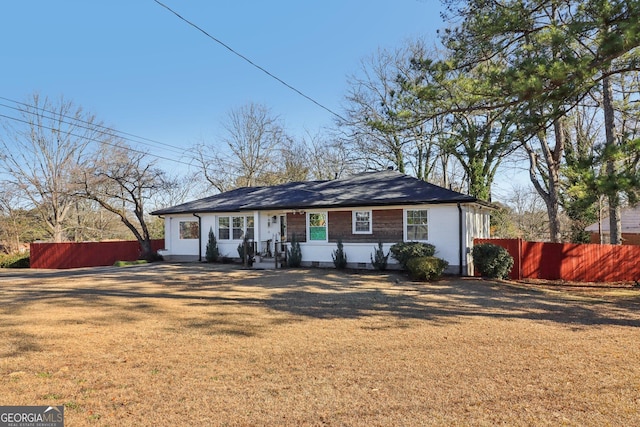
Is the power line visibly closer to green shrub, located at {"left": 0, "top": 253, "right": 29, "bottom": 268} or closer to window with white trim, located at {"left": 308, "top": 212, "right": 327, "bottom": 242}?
window with white trim, located at {"left": 308, "top": 212, "right": 327, "bottom": 242}

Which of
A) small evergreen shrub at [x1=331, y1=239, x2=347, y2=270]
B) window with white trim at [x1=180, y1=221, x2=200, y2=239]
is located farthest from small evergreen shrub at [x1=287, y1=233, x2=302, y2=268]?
window with white trim at [x1=180, y1=221, x2=200, y2=239]

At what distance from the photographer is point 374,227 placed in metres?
16.5

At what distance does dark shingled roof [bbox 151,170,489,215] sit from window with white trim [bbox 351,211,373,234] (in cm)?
63

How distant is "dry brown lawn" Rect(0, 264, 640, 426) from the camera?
12.4 ft

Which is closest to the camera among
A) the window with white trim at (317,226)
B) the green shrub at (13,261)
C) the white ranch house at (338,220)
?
the white ranch house at (338,220)

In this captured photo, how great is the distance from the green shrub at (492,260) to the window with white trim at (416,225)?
2.08 meters

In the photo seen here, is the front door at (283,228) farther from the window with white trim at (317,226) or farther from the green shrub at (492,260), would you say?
the green shrub at (492,260)

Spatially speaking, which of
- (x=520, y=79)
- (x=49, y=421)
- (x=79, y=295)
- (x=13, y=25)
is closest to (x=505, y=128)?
(x=520, y=79)

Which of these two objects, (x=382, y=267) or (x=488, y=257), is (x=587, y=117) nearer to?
(x=488, y=257)

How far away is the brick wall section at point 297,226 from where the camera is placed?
1800 cm

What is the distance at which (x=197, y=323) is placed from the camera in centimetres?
747

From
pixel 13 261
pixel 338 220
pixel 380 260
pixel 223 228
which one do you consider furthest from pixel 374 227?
pixel 13 261

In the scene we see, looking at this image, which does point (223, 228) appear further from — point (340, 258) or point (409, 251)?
point (409, 251)

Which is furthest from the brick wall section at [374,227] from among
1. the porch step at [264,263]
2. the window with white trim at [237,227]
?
the window with white trim at [237,227]
